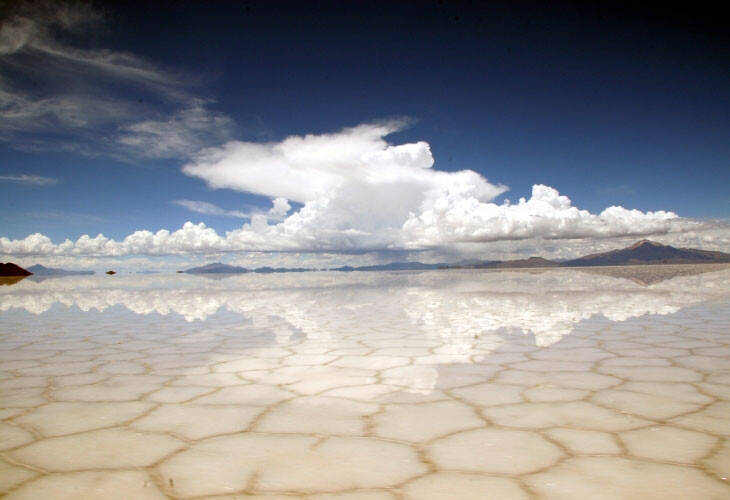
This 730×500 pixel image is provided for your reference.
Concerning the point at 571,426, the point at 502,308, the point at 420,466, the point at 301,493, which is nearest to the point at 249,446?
the point at 301,493

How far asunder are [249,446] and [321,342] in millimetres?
2252

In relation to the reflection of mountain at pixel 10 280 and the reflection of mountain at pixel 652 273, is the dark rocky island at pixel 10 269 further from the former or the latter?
the reflection of mountain at pixel 652 273

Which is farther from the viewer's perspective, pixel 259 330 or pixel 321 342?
pixel 259 330

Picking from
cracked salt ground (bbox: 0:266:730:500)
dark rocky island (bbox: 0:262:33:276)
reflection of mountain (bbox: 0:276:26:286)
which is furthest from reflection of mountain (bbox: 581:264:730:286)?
dark rocky island (bbox: 0:262:33:276)

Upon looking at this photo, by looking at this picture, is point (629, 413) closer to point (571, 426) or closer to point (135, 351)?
point (571, 426)

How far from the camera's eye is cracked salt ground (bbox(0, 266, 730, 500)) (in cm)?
131

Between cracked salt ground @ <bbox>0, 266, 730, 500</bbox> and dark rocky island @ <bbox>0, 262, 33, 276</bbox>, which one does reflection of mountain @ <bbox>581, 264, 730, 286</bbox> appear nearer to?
cracked salt ground @ <bbox>0, 266, 730, 500</bbox>

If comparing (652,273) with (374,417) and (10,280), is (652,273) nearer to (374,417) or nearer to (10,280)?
(374,417)

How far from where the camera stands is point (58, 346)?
151 inches

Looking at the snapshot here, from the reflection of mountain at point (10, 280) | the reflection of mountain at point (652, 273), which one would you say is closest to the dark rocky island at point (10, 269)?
the reflection of mountain at point (10, 280)

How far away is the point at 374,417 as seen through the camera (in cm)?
188

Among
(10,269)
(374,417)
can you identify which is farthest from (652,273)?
(10,269)

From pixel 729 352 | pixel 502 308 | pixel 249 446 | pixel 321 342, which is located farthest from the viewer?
pixel 502 308

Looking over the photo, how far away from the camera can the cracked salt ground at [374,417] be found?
1308 millimetres
